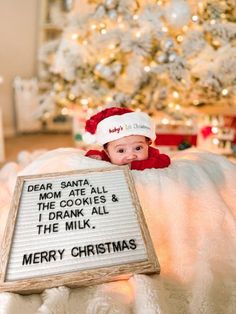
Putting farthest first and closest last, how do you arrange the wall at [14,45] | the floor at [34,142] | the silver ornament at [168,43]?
1. the wall at [14,45]
2. the floor at [34,142]
3. the silver ornament at [168,43]

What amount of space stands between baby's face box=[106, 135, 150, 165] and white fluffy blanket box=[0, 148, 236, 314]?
74mm

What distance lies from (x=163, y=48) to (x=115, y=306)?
1.76 meters

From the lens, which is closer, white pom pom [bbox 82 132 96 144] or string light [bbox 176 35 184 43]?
white pom pom [bbox 82 132 96 144]

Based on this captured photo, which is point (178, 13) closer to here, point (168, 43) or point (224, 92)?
point (168, 43)

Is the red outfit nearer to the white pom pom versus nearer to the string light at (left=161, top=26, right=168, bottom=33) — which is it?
the white pom pom

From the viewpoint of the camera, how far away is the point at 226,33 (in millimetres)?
1998

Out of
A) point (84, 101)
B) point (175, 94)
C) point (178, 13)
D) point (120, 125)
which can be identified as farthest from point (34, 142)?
point (120, 125)

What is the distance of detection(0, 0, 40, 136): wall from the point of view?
3152 millimetres

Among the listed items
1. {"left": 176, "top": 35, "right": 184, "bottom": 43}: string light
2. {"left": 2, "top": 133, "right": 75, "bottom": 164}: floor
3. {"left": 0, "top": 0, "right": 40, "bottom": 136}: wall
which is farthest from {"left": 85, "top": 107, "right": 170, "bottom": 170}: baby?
{"left": 0, "top": 0, "right": 40, "bottom": 136}: wall

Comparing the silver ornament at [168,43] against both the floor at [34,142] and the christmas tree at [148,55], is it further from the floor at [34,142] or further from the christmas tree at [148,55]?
the floor at [34,142]

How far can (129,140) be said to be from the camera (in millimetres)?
1162

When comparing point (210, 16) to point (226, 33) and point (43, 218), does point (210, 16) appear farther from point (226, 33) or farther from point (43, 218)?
point (43, 218)

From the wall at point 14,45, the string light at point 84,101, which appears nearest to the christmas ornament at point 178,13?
the string light at point 84,101

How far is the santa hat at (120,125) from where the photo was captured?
3.81 feet
